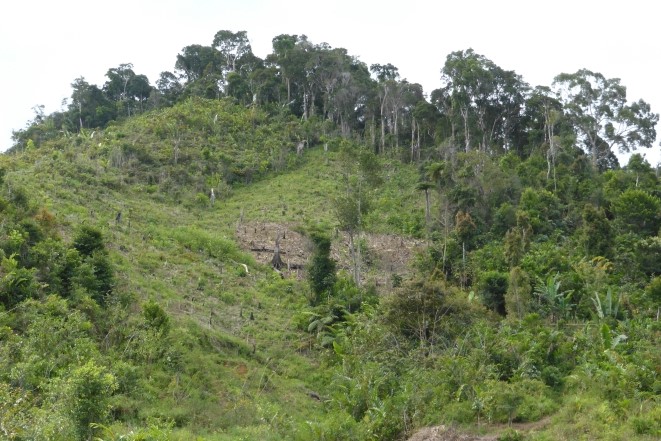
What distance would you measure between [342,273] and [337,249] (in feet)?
13.2

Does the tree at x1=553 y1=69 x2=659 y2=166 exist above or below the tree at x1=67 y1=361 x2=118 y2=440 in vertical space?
above

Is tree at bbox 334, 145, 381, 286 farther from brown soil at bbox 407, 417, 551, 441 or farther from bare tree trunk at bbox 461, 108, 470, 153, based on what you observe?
bare tree trunk at bbox 461, 108, 470, 153

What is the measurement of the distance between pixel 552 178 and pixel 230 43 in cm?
3886

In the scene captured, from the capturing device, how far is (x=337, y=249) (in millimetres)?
33000

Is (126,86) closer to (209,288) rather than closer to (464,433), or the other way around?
(209,288)

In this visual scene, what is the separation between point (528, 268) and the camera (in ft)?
91.5

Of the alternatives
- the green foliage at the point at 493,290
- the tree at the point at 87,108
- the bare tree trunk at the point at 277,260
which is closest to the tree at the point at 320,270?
the bare tree trunk at the point at 277,260

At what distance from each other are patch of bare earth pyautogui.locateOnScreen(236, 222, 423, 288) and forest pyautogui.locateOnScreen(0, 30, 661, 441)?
0.16 meters

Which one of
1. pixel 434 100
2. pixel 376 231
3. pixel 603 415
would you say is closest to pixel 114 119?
pixel 434 100

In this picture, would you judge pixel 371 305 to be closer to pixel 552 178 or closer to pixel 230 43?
pixel 552 178

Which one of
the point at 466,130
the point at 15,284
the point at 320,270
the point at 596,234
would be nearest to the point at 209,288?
the point at 320,270

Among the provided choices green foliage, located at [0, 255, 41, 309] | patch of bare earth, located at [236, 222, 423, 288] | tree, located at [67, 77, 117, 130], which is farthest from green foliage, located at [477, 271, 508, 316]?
tree, located at [67, 77, 117, 130]

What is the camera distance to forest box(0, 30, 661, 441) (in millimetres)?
16484

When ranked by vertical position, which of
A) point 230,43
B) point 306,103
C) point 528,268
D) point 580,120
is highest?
point 230,43
